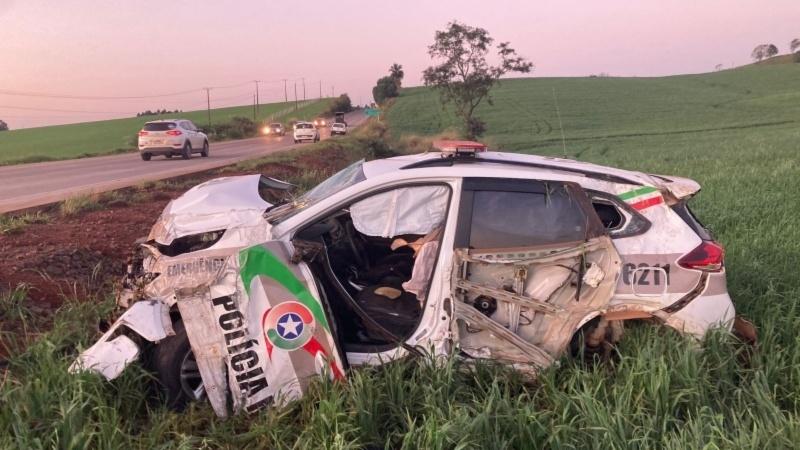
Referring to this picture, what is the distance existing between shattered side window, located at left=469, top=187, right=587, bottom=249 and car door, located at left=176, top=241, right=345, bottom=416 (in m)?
1.05

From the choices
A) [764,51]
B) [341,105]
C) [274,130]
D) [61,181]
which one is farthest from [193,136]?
[764,51]

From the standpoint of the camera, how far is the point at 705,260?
3393 mm

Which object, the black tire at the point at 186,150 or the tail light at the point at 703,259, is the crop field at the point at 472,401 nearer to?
the tail light at the point at 703,259

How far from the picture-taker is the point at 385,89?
275 ft

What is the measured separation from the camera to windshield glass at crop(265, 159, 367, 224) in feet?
12.0

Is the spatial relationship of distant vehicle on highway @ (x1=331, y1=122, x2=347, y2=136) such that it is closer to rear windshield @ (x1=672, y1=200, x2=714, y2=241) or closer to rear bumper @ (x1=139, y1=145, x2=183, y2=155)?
rear bumper @ (x1=139, y1=145, x2=183, y2=155)

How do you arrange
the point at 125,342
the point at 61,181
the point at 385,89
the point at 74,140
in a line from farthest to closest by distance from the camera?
the point at 385,89
the point at 74,140
the point at 61,181
the point at 125,342

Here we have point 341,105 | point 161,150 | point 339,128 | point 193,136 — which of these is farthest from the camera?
point 341,105

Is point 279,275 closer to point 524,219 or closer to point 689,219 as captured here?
point 524,219

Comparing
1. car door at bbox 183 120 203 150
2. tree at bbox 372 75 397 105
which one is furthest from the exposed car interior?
tree at bbox 372 75 397 105

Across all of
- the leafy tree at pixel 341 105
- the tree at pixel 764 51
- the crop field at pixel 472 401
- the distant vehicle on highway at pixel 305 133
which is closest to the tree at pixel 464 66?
the distant vehicle on highway at pixel 305 133

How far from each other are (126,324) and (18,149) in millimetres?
52362

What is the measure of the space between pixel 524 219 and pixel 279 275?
1476 mm

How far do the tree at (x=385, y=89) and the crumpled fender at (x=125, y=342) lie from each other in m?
80.2
